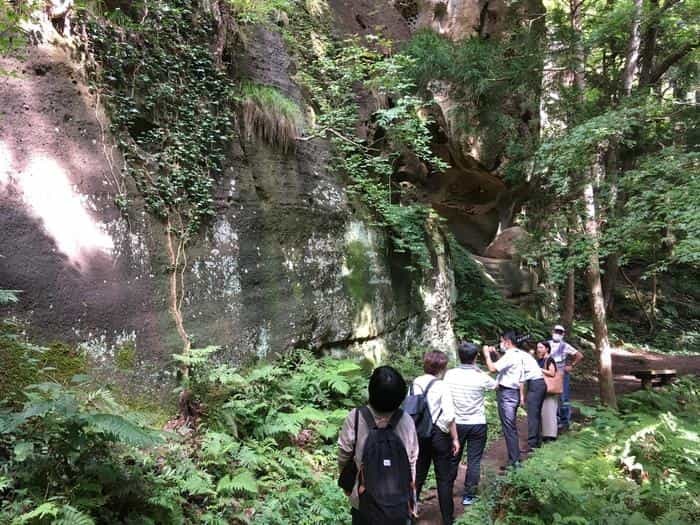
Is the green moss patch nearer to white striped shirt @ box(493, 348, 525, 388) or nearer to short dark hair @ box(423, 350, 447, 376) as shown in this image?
white striped shirt @ box(493, 348, 525, 388)

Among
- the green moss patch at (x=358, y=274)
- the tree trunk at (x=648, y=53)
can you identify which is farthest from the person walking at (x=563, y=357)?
the tree trunk at (x=648, y=53)

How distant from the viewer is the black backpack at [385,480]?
9.81 feet

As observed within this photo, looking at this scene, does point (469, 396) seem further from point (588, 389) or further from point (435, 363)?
point (588, 389)

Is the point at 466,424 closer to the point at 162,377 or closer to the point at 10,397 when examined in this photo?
the point at 162,377

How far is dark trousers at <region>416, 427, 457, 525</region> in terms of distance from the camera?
439 centimetres

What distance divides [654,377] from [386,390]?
12.1 meters

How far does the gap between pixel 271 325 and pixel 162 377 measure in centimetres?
203

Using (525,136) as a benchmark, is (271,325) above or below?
below

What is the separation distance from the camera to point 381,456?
119 inches

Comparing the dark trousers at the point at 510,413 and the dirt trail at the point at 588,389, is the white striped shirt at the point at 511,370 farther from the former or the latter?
the dirt trail at the point at 588,389

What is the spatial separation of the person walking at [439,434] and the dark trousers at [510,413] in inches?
60.9

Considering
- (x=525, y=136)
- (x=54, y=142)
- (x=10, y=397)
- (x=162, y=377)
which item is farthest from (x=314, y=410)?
→ (x=525, y=136)

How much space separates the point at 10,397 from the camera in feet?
14.6

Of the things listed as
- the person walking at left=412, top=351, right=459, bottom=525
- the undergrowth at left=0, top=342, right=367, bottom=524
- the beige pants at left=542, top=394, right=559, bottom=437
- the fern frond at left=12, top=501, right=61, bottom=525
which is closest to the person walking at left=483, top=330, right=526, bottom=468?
the beige pants at left=542, top=394, right=559, bottom=437
